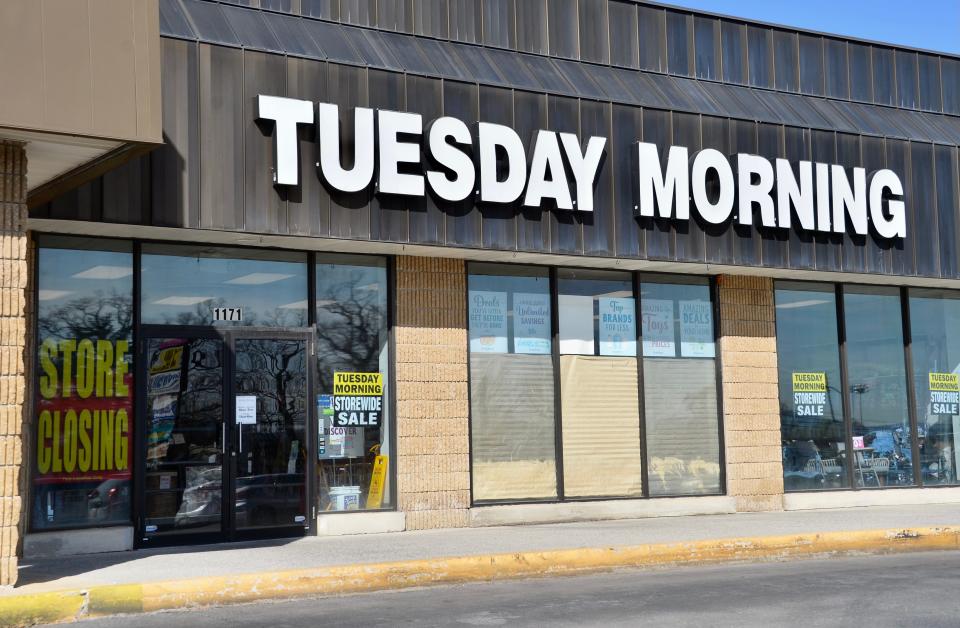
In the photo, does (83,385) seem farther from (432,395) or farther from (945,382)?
(945,382)

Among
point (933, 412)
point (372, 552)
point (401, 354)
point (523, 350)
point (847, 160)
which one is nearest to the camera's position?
point (372, 552)

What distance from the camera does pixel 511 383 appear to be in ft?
51.2

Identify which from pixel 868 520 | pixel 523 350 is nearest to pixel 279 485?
pixel 523 350

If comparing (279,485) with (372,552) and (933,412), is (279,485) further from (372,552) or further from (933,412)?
(933,412)

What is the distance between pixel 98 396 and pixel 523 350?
569 cm

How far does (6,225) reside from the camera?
10.1 m

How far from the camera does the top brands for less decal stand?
492 inches

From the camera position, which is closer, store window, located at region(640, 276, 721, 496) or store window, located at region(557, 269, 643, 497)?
store window, located at region(557, 269, 643, 497)

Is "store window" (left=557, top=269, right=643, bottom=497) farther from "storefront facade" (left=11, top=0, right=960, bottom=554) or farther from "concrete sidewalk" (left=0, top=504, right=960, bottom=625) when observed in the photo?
"concrete sidewalk" (left=0, top=504, right=960, bottom=625)

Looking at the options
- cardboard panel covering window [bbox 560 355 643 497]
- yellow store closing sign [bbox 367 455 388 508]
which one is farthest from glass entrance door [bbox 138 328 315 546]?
cardboard panel covering window [bbox 560 355 643 497]

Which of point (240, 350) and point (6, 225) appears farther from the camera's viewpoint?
point (240, 350)

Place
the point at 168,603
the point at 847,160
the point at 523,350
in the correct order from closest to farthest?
the point at 168,603 → the point at 523,350 → the point at 847,160

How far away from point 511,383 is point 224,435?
13.3 feet

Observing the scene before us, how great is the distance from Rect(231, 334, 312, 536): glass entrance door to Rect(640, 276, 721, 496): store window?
5302 mm
